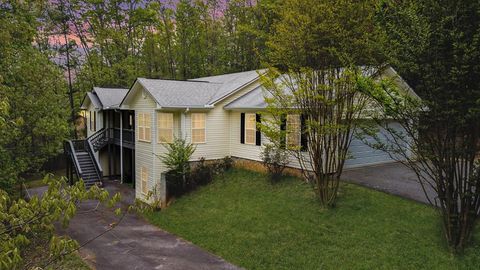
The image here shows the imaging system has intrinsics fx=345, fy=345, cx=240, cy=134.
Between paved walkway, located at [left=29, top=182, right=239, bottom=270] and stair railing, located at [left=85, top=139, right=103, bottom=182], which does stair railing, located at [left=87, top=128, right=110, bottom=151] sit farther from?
paved walkway, located at [left=29, top=182, right=239, bottom=270]

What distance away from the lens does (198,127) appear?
1881cm

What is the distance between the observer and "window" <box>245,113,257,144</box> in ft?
59.5

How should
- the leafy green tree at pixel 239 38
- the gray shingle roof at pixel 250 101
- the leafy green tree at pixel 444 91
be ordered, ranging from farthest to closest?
1. the leafy green tree at pixel 239 38
2. the gray shingle roof at pixel 250 101
3. the leafy green tree at pixel 444 91

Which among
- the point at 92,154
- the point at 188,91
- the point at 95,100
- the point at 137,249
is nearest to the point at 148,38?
the point at 95,100

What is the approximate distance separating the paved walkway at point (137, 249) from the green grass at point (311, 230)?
50 centimetres

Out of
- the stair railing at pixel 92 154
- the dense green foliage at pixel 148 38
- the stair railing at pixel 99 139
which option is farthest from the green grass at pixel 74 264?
the dense green foliage at pixel 148 38

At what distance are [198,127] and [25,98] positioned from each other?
9467 mm

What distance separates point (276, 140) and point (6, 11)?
16163mm

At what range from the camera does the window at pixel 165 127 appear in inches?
719

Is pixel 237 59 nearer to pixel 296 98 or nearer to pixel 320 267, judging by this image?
pixel 296 98

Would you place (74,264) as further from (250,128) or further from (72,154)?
(72,154)

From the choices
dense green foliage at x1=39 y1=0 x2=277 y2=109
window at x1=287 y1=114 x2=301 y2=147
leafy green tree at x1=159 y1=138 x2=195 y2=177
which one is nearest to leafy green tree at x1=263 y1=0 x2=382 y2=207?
window at x1=287 y1=114 x2=301 y2=147

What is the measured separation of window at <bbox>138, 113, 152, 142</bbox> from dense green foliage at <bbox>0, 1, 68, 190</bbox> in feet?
16.2

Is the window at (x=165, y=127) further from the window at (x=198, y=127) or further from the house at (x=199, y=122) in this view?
the window at (x=198, y=127)
